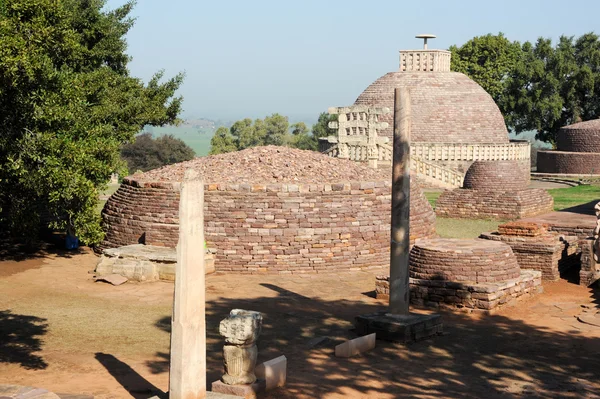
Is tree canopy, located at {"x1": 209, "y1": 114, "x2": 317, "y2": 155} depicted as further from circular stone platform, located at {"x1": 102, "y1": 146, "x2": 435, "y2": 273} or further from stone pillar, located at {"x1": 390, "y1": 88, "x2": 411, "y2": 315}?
stone pillar, located at {"x1": 390, "y1": 88, "x2": 411, "y2": 315}

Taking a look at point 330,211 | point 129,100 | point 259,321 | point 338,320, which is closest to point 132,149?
point 129,100

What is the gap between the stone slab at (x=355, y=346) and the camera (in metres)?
9.91

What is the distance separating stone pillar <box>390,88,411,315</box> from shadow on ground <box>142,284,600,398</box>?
0.70m

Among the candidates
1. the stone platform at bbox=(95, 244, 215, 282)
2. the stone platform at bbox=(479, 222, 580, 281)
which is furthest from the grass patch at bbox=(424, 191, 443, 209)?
the stone platform at bbox=(95, 244, 215, 282)

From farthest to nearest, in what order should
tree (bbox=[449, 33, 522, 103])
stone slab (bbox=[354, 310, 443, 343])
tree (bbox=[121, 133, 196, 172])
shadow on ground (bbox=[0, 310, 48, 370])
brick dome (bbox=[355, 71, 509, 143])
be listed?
tree (bbox=[449, 33, 522, 103]) → tree (bbox=[121, 133, 196, 172]) → brick dome (bbox=[355, 71, 509, 143]) → stone slab (bbox=[354, 310, 443, 343]) → shadow on ground (bbox=[0, 310, 48, 370])

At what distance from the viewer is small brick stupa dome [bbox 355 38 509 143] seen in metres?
39.8

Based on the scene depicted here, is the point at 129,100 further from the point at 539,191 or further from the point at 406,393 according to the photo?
the point at 406,393

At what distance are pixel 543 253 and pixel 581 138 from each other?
2870 centimetres

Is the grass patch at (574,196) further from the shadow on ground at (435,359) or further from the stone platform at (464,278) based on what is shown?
the shadow on ground at (435,359)

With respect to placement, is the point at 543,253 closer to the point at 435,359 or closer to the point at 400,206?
the point at 400,206

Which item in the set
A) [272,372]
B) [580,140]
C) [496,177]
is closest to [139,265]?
[272,372]

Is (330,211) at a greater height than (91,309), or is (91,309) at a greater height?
(330,211)

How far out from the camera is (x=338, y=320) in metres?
12.0

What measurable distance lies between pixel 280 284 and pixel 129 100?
9310 millimetres
